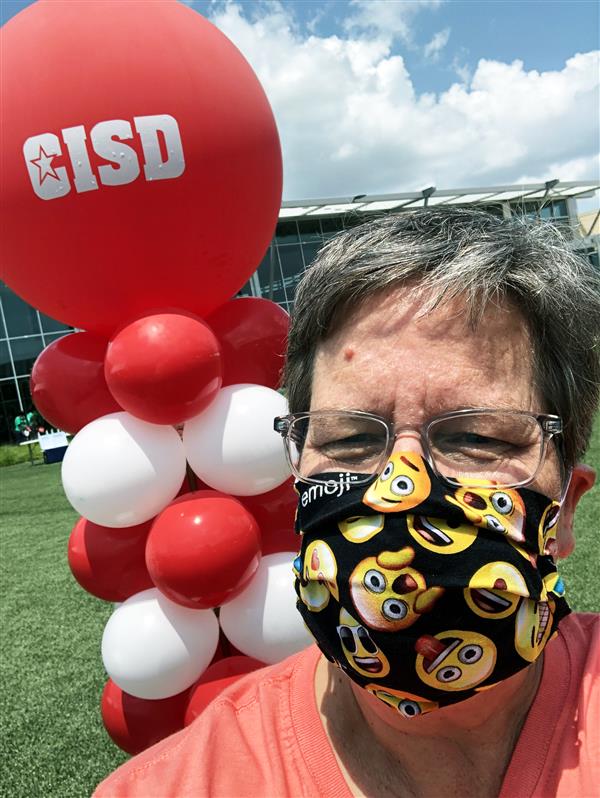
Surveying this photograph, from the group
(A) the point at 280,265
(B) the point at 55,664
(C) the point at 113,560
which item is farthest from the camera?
(A) the point at 280,265

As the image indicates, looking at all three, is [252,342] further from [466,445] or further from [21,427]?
[21,427]

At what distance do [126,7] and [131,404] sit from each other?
1.46 m

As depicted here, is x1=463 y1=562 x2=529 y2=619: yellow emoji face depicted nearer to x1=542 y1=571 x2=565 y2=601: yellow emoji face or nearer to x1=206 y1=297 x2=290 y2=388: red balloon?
x1=542 y1=571 x2=565 y2=601: yellow emoji face

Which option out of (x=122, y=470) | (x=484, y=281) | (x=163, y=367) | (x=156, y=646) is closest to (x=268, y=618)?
(x=156, y=646)

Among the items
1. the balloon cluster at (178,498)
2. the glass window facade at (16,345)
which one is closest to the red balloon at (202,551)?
the balloon cluster at (178,498)

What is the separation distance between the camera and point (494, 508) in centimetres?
119

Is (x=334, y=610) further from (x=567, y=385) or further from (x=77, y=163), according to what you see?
(x=77, y=163)

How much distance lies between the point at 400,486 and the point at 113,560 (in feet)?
6.03

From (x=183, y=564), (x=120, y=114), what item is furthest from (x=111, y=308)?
(x=183, y=564)

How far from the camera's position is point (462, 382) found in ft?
4.08

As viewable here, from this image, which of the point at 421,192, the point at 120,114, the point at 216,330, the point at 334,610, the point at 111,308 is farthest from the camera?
the point at 421,192

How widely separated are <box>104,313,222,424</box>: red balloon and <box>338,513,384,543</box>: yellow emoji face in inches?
49.2

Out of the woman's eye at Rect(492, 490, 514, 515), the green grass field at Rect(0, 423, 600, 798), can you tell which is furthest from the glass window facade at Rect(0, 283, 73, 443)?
the woman's eye at Rect(492, 490, 514, 515)

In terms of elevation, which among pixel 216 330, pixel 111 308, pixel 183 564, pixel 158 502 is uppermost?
pixel 111 308
